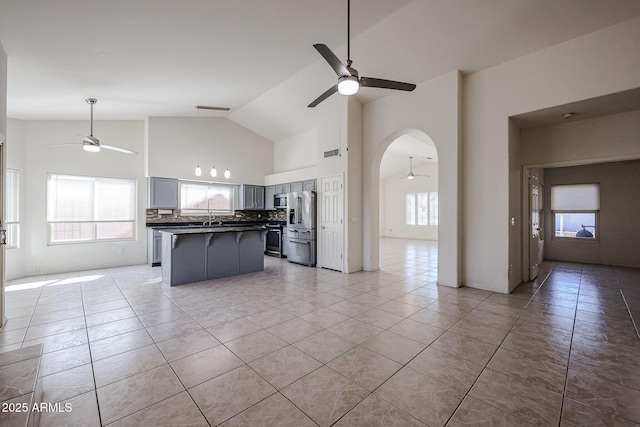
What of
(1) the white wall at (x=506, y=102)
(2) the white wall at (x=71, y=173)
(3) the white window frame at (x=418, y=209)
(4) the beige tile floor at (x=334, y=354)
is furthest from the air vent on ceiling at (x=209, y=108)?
(3) the white window frame at (x=418, y=209)

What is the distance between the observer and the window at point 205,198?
7.57 meters

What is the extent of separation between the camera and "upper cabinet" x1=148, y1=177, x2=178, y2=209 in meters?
6.71

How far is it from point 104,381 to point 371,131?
18.0 feet

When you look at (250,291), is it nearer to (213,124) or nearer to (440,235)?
(440,235)

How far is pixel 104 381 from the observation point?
207 centimetres

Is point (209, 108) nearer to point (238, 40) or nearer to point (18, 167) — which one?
point (238, 40)

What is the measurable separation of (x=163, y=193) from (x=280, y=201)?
3016 mm

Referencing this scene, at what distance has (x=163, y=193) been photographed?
270 inches

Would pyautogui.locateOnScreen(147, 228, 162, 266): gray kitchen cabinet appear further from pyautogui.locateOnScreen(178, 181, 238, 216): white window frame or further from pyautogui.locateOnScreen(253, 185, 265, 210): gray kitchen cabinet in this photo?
pyautogui.locateOnScreen(253, 185, 265, 210): gray kitchen cabinet

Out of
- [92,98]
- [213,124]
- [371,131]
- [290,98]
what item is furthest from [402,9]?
[213,124]

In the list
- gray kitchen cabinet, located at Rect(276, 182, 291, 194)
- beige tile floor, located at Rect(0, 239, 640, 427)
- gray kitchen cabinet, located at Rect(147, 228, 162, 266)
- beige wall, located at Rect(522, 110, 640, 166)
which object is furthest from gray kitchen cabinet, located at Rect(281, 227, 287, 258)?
beige wall, located at Rect(522, 110, 640, 166)

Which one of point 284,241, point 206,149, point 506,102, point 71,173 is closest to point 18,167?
point 71,173

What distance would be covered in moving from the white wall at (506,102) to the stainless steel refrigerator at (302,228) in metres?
3.14

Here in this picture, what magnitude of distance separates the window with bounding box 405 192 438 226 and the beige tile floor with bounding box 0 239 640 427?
747cm
